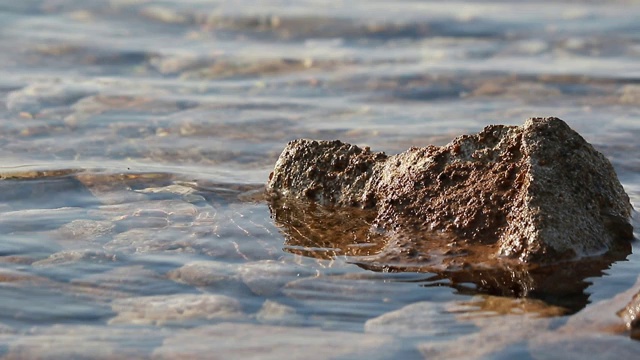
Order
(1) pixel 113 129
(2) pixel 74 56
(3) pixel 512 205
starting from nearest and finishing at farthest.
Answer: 1. (3) pixel 512 205
2. (1) pixel 113 129
3. (2) pixel 74 56

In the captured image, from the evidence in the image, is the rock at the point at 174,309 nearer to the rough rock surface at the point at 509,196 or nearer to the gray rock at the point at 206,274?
the gray rock at the point at 206,274

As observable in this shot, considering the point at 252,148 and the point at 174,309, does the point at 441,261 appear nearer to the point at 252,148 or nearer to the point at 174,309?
the point at 174,309

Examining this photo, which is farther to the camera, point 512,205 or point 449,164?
point 449,164

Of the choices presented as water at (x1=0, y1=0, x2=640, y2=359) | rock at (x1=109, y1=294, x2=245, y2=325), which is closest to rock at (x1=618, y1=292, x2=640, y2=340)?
water at (x1=0, y1=0, x2=640, y2=359)

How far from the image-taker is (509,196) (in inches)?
158

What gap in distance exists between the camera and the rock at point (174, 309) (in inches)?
137

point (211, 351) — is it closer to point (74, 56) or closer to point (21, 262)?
point (21, 262)

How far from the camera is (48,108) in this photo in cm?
723

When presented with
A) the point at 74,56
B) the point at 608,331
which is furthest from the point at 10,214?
the point at 74,56

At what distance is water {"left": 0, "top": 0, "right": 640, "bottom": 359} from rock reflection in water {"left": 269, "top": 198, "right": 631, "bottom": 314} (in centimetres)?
2

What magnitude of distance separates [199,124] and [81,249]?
9.21ft

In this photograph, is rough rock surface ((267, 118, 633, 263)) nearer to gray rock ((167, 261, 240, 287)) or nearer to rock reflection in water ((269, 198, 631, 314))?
rock reflection in water ((269, 198, 631, 314))

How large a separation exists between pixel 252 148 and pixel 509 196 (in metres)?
2.71

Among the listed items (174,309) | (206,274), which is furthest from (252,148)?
(174,309)
